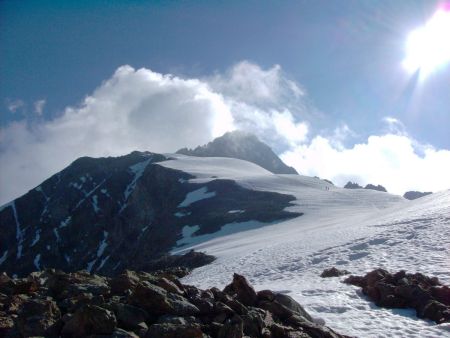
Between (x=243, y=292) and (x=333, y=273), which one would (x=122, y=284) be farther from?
(x=333, y=273)

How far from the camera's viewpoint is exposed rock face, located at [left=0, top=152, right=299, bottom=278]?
78062 mm

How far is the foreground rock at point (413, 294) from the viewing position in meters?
15.9

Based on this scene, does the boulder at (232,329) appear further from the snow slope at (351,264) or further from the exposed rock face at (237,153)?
the exposed rock face at (237,153)

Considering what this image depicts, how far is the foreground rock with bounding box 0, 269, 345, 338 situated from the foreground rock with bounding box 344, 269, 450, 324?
4.67m

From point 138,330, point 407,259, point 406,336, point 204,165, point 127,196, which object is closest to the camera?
point 138,330

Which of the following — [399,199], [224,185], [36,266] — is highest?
[224,185]

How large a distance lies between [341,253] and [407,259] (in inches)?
224

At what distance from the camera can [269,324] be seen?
12.7 metres

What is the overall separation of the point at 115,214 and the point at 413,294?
3998 inches

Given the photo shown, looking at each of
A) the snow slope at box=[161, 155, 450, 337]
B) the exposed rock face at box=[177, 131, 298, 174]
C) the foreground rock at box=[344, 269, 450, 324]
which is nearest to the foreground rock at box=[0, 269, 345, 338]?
the snow slope at box=[161, 155, 450, 337]

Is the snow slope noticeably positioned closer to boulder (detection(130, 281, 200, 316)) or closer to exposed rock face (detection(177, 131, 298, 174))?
boulder (detection(130, 281, 200, 316))

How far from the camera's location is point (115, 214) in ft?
369

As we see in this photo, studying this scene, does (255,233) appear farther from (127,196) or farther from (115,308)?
(127,196)

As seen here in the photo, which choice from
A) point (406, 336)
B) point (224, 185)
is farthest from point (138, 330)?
point (224, 185)
